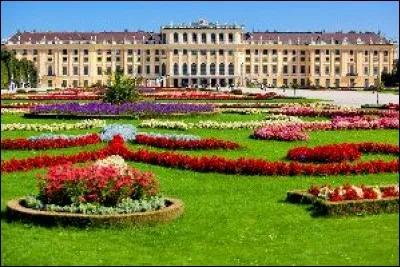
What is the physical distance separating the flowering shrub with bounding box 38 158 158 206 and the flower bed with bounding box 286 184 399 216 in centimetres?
206

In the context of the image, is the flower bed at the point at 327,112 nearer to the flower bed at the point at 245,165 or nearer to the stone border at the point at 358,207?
the flower bed at the point at 245,165

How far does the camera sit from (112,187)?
787 centimetres

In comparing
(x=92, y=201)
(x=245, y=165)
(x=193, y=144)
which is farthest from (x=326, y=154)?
(x=92, y=201)

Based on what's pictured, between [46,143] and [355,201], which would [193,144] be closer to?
[46,143]

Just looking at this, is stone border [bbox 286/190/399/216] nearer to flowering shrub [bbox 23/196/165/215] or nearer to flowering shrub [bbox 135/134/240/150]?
flowering shrub [bbox 23/196/165/215]

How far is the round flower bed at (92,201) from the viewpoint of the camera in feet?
24.6

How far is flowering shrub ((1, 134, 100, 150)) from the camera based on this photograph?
13414mm

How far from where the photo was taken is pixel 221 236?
7430mm

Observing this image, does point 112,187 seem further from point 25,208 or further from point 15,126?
point 15,126

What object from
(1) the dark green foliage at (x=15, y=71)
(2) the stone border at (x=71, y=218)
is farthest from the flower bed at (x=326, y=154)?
(1) the dark green foliage at (x=15, y=71)

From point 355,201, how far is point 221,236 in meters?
1.69

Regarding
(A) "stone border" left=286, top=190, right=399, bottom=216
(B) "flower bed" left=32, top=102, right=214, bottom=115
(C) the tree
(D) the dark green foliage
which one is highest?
(D) the dark green foliage

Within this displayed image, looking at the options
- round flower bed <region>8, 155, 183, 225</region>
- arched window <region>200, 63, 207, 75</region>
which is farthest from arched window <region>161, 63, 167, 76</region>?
round flower bed <region>8, 155, 183, 225</region>

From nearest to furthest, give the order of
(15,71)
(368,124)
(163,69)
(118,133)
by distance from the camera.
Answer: (118,133) → (368,124) → (15,71) → (163,69)
